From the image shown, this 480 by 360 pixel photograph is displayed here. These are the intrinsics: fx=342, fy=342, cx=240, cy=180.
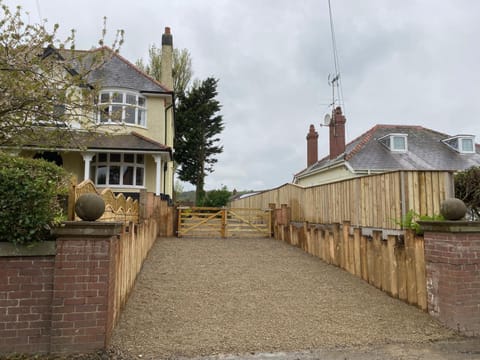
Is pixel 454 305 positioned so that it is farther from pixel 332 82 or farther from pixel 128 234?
pixel 332 82

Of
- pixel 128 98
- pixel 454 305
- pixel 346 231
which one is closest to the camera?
pixel 454 305

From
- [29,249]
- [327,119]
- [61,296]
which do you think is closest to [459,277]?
[61,296]

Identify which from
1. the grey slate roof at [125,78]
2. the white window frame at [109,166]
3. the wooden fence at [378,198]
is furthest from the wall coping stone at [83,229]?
the grey slate roof at [125,78]

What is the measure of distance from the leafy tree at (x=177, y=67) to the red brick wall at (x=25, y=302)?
29.1 m

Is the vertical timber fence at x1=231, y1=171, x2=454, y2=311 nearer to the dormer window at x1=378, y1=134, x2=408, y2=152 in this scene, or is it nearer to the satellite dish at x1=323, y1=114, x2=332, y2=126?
the satellite dish at x1=323, y1=114, x2=332, y2=126

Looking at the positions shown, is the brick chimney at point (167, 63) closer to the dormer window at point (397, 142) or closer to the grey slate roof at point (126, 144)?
the grey slate roof at point (126, 144)

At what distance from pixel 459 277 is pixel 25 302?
17.6 feet

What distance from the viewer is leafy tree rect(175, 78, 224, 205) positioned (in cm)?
3117

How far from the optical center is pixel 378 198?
7.82 meters

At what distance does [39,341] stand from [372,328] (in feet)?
13.4

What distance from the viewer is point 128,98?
16.3m

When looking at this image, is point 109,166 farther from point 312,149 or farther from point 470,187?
point 312,149

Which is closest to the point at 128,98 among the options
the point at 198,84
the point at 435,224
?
the point at 435,224

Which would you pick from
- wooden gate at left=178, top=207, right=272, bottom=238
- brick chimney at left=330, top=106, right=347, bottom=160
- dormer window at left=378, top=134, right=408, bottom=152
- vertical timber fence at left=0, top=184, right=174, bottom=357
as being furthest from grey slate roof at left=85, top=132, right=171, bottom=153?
dormer window at left=378, top=134, right=408, bottom=152
